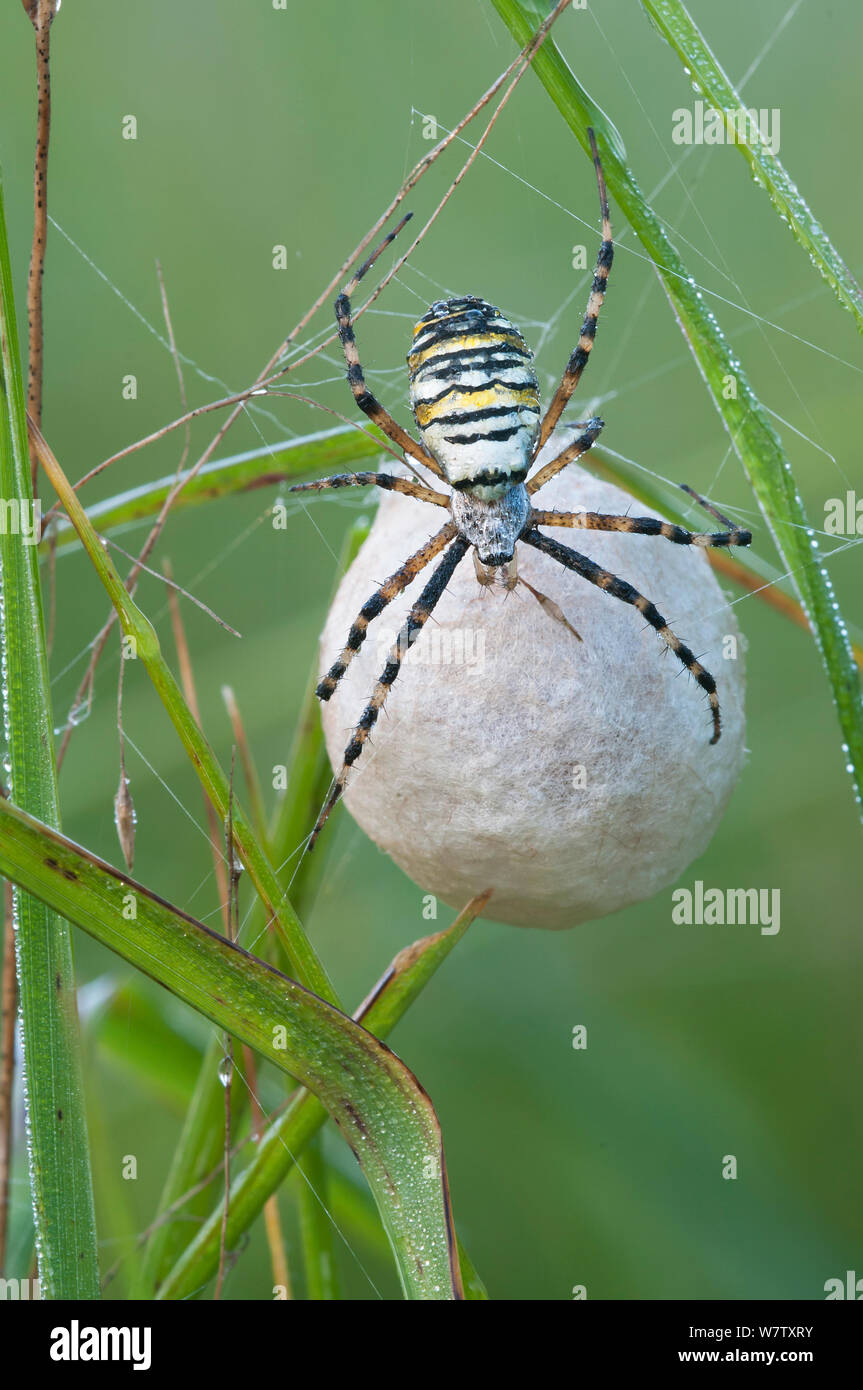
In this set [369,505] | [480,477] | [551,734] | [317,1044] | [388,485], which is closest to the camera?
[317,1044]

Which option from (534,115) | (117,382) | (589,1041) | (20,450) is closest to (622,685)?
(20,450)

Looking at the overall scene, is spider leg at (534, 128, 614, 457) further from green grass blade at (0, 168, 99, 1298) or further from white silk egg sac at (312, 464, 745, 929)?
green grass blade at (0, 168, 99, 1298)

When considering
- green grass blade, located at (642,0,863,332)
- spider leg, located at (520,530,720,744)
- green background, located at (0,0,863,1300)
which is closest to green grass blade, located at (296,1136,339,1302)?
green background, located at (0,0,863,1300)

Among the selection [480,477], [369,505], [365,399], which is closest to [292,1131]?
[480,477]

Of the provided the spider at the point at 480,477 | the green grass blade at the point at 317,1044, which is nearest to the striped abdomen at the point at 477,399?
the spider at the point at 480,477

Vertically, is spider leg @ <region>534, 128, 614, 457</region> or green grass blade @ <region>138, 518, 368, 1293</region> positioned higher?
spider leg @ <region>534, 128, 614, 457</region>

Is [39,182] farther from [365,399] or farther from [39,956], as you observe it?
[39,956]
